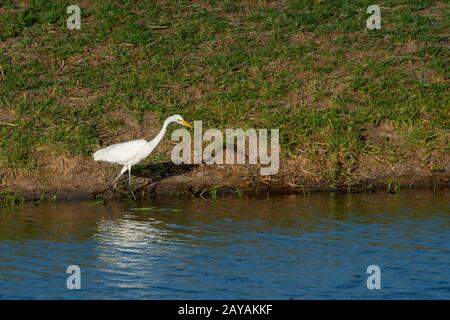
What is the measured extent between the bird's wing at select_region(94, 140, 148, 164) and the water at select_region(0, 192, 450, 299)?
592mm

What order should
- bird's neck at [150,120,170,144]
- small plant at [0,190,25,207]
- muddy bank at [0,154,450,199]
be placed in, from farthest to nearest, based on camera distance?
1. muddy bank at [0,154,450,199]
2. bird's neck at [150,120,170,144]
3. small plant at [0,190,25,207]

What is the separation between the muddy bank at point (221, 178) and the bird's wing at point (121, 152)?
2.09ft

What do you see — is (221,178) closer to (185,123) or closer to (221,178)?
(221,178)

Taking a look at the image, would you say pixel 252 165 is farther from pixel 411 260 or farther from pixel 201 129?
pixel 411 260

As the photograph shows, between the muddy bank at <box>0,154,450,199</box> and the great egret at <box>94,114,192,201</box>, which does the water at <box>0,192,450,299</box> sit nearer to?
the muddy bank at <box>0,154,450,199</box>

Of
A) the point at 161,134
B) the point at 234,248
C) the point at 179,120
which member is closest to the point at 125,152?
the point at 161,134

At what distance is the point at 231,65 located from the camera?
17797mm

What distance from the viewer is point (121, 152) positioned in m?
14.6

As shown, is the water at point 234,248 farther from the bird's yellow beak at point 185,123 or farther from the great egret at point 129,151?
the bird's yellow beak at point 185,123

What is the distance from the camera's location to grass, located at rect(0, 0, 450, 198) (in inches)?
634

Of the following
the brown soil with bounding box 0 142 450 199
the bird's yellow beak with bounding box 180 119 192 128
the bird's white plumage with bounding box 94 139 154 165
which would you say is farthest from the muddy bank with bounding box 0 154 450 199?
the bird's yellow beak with bounding box 180 119 192 128

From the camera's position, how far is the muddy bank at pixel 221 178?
15.1m

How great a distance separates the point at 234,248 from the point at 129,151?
276 centimetres

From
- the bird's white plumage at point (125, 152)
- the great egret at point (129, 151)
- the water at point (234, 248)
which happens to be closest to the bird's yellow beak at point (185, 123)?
the great egret at point (129, 151)
